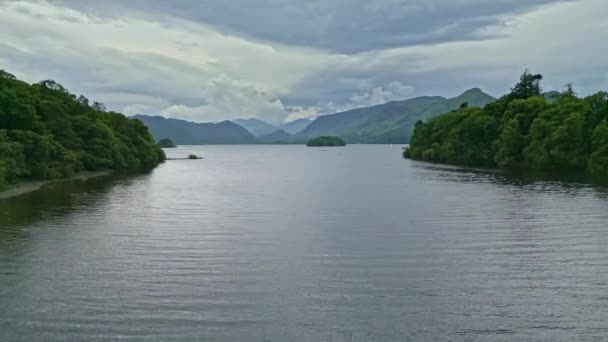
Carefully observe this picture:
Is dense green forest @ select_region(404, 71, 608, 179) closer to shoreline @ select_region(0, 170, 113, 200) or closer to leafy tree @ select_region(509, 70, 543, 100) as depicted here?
leafy tree @ select_region(509, 70, 543, 100)

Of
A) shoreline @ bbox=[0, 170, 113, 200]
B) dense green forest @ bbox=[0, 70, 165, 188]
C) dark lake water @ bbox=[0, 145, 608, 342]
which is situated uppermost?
dense green forest @ bbox=[0, 70, 165, 188]

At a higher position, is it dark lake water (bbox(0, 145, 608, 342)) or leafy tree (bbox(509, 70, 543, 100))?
leafy tree (bbox(509, 70, 543, 100))

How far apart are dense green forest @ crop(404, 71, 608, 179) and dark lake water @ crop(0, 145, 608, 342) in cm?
4702

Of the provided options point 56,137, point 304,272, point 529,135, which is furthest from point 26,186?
point 529,135

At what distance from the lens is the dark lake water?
706 inches

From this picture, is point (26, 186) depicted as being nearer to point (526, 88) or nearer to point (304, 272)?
point (304, 272)

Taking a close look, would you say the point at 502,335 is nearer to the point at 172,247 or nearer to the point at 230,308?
the point at 230,308

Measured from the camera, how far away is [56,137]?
8606cm

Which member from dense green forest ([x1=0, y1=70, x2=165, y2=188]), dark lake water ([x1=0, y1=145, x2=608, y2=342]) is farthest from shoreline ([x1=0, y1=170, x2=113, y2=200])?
dark lake water ([x1=0, y1=145, x2=608, y2=342])

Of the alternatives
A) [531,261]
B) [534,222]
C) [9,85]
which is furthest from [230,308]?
[9,85]

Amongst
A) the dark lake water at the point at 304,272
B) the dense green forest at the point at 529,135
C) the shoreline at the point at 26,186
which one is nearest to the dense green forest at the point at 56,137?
the shoreline at the point at 26,186

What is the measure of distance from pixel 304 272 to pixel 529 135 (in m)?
93.9

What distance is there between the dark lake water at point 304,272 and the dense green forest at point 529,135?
4702 centimetres

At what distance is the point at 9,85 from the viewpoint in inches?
3049
